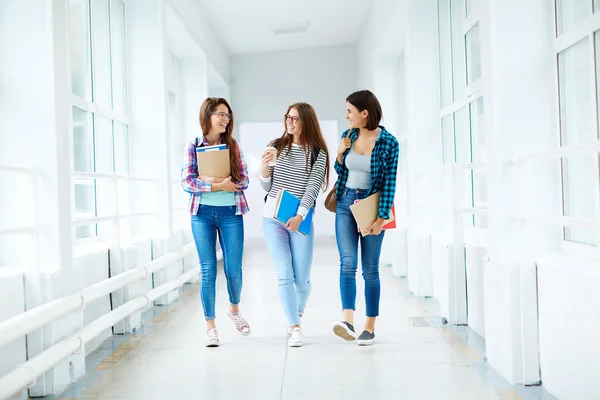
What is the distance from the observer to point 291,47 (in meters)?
10.4

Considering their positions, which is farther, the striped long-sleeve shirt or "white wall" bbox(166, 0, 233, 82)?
"white wall" bbox(166, 0, 233, 82)

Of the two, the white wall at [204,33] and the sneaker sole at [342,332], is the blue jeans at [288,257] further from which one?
the white wall at [204,33]

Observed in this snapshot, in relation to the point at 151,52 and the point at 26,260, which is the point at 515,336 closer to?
the point at 26,260

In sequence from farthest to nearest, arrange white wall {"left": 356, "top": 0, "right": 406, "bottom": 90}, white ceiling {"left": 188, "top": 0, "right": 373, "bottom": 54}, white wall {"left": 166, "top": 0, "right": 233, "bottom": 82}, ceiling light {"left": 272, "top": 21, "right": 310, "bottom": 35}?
ceiling light {"left": 272, "top": 21, "right": 310, "bottom": 35}
white ceiling {"left": 188, "top": 0, "right": 373, "bottom": 54}
white wall {"left": 166, "top": 0, "right": 233, "bottom": 82}
white wall {"left": 356, "top": 0, "right": 406, "bottom": 90}

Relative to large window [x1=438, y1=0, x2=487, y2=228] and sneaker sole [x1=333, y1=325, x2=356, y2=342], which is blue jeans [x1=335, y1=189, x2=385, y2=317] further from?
large window [x1=438, y1=0, x2=487, y2=228]

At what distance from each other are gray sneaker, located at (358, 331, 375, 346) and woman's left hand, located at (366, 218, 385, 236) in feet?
1.95

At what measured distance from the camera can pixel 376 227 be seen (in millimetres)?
3092

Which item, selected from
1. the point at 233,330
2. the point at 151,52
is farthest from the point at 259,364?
the point at 151,52

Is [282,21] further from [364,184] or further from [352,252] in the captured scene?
[352,252]

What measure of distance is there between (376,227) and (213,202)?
2.98 ft

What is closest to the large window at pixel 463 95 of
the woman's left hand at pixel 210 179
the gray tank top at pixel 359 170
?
the gray tank top at pixel 359 170

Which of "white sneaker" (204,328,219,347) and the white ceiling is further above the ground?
the white ceiling

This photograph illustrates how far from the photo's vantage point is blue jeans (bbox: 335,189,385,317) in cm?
317

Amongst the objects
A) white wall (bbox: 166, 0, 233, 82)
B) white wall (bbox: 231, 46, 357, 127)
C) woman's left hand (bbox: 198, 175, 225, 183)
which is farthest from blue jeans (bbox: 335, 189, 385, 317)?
white wall (bbox: 231, 46, 357, 127)
